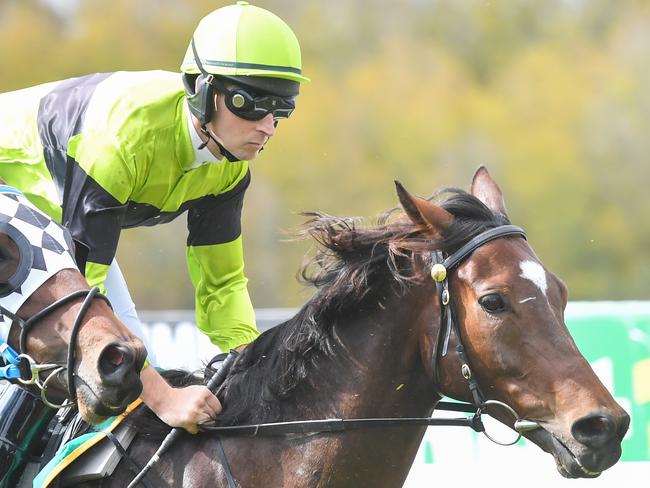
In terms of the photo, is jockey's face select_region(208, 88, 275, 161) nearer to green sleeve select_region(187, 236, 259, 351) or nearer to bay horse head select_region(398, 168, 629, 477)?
bay horse head select_region(398, 168, 629, 477)

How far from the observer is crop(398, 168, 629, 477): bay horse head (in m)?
3.21

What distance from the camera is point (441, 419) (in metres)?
3.47

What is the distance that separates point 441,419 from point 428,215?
0.65 m

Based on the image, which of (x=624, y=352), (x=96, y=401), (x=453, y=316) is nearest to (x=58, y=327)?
(x=96, y=401)

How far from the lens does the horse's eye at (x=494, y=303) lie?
3334 millimetres

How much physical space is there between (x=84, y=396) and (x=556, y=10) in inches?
1480

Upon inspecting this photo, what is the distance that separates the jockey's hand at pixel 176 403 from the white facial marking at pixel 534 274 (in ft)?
3.69

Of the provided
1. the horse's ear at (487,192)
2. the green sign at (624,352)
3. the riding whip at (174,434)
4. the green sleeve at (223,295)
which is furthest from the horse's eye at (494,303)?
the green sign at (624,352)

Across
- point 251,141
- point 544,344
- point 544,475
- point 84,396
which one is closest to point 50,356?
point 84,396

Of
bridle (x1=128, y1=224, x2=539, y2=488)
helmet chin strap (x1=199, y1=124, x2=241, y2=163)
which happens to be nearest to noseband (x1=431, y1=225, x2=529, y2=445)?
bridle (x1=128, y1=224, x2=539, y2=488)

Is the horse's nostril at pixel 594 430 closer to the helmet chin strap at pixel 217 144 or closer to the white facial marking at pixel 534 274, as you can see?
the white facial marking at pixel 534 274

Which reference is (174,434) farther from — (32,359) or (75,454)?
(32,359)

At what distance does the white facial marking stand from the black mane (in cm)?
20

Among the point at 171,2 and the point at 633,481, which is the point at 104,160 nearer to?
the point at 633,481
